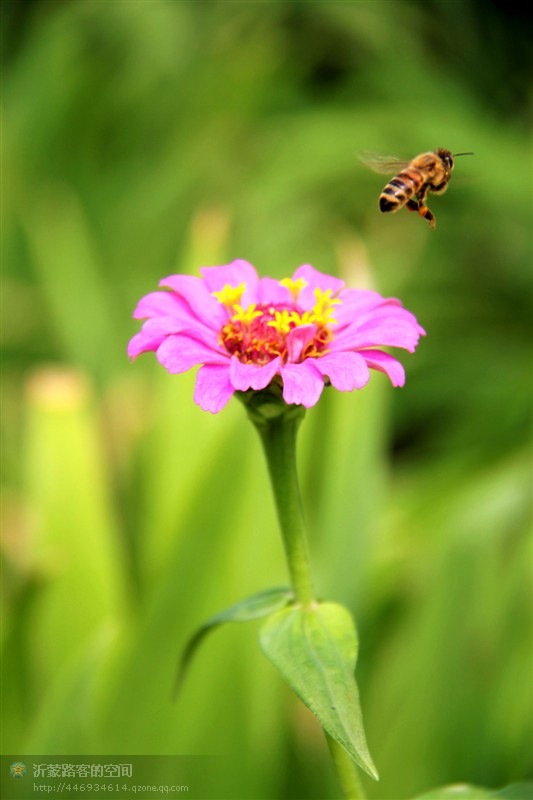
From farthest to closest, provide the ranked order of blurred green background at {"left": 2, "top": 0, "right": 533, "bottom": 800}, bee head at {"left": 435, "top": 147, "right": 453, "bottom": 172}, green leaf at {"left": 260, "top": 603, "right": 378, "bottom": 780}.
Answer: blurred green background at {"left": 2, "top": 0, "right": 533, "bottom": 800}
bee head at {"left": 435, "top": 147, "right": 453, "bottom": 172}
green leaf at {"left": 260, "top": 603, "right": 378, "bottom": 780}

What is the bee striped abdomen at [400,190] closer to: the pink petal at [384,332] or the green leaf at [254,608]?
the pink petal at [384,332]

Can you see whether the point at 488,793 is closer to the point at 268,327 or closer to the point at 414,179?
the point at 268,327

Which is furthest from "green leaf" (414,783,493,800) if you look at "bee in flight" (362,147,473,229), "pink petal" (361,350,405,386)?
"bee in flight" (362,147,473,229)

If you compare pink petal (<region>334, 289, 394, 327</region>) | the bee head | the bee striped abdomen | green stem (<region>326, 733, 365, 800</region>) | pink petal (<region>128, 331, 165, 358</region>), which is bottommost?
green stem (<region>326, 733, 365, 800</region>)

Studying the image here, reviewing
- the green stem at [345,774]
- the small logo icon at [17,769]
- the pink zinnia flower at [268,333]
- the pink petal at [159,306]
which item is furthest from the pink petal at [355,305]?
the small logo icon at [17,769]

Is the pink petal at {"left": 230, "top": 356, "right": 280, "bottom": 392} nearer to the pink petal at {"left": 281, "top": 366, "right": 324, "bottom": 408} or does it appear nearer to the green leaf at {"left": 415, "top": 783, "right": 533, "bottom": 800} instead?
the pink petal at {"left": 281, "top": 366, "right": 324, "bottom": 408}

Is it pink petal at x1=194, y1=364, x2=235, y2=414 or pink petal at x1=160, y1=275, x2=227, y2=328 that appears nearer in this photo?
pink petal at x1=194, y1=364, x2=235, y2=414
